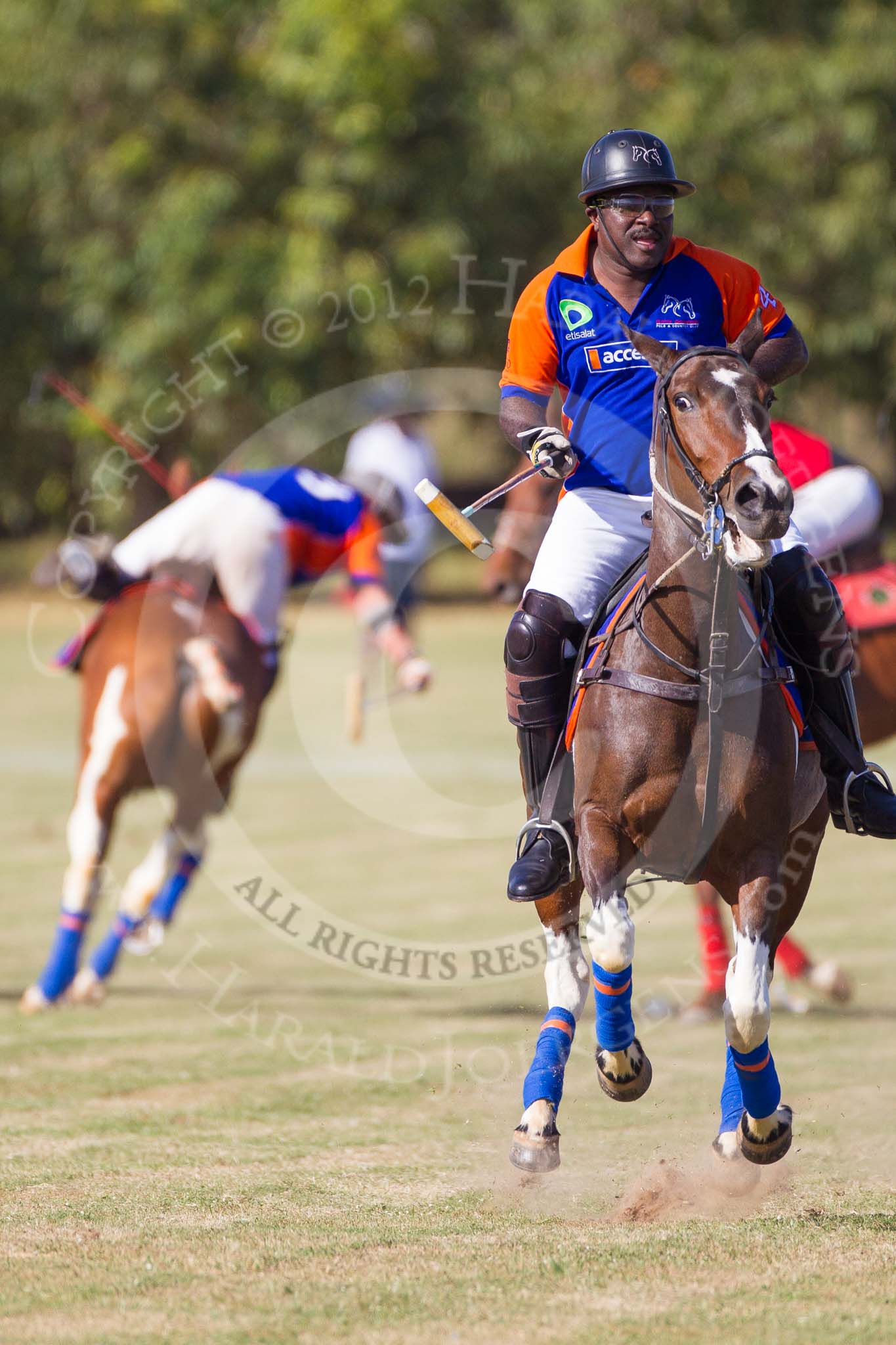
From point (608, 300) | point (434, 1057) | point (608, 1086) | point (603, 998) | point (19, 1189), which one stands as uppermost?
point (608, 300)

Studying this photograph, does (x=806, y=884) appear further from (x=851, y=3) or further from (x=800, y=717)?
(x=851, y=3)

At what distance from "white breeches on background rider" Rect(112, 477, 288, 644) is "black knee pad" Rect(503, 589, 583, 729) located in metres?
3.95

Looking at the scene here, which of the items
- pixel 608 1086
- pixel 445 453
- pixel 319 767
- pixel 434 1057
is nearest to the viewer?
pixel 608 1086

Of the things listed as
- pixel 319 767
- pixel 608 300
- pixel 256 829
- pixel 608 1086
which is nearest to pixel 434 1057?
pixel 608 1086

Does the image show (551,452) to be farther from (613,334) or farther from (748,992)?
(748,992)

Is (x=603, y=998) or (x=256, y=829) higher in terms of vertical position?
(x=603, y=998)

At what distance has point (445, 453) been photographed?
3934cm

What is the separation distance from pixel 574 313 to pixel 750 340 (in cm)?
67

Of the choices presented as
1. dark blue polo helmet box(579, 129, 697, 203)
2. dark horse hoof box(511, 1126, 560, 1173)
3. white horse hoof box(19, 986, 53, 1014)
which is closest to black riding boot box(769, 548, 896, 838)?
Answer: dark blue polo helmet box(579, 129, 697, 203)

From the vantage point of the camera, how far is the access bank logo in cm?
546

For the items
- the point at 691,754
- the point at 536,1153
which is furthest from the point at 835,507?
the point at 536,1153

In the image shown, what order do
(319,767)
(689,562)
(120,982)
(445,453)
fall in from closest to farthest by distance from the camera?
1. (689,562)
2. (120,982)
3. (319,767)
4. (445,453)

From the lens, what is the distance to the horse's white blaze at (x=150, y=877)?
29.6 feet

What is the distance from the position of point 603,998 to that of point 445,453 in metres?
34.6
